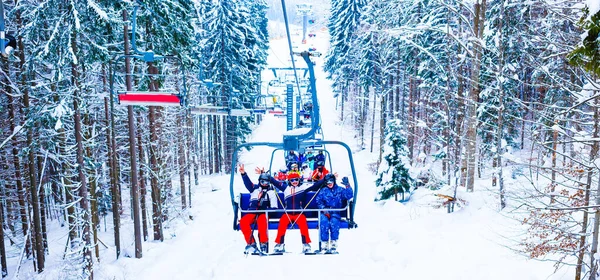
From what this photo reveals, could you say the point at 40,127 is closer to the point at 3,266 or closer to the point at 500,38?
the point at 3,266

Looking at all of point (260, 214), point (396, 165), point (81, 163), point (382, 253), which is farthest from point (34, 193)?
point (396, 165)

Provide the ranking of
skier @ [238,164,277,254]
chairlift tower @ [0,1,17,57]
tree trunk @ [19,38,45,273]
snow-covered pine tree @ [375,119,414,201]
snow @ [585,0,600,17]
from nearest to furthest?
snow @ [585,0,600,17] < chairlift tower @ [0,1,17,57] < skier @ [238,164,277,254] < tree trunk @ [19,38,45,273] < snow-covered pine tree @ [375,119,414,201]

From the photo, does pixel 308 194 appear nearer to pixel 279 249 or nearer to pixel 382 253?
pixel 279 249

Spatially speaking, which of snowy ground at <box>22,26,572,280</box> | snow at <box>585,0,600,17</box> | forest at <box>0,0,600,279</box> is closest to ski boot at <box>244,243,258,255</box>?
forest at <box>0,0,600,279</box>

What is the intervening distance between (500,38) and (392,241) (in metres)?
8.05

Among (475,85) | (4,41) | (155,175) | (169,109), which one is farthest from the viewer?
(169,109)

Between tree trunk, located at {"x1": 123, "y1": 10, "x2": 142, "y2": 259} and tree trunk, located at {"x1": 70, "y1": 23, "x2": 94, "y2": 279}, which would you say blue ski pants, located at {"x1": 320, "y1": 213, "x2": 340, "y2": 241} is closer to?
tree trunk, located at {"x1": 123, "y1": 10, "x2": 142, "y2": 259}

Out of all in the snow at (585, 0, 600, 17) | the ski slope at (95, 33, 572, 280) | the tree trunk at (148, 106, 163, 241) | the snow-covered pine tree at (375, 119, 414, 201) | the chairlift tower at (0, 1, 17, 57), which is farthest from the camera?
the snow-covered pine tree at (375, 119, 414, 201)

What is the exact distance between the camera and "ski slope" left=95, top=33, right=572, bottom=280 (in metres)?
11.3

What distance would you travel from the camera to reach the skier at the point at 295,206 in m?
8.69

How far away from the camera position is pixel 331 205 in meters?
8.73

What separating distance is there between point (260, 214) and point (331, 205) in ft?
5.27

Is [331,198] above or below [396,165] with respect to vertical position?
above

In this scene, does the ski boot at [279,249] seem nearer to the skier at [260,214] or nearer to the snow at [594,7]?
the skier at [260,214]
